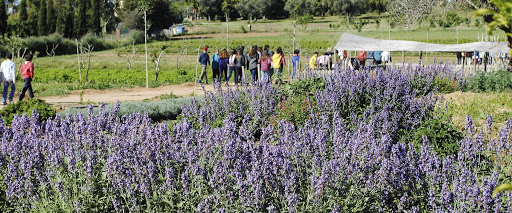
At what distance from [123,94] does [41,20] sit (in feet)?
145

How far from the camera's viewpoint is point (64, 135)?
5586 mm

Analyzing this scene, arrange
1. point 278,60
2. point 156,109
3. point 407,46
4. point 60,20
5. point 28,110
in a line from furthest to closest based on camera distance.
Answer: point 60,20 < point 407,46 < point 278,60 < point 156,109 < point 28,110

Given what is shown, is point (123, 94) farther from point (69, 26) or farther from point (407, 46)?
point (69, 26)

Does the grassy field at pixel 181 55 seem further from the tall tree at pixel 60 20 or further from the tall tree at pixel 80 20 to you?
the tall tree at pixel 80 20

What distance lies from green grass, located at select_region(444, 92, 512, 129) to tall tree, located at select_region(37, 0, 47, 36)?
2060 inches

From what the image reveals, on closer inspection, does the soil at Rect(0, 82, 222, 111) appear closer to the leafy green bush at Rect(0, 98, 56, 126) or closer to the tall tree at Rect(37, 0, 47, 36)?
the leafy green bush at Rect(0, 98, 56, 126)

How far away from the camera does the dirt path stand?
603 inches

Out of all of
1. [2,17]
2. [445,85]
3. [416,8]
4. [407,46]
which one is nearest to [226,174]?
[445,85]

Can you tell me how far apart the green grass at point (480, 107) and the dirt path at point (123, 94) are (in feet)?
23.3

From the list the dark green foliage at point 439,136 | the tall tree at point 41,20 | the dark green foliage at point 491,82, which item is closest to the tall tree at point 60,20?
the tall tree at point 41,20

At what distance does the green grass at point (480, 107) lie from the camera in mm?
9445

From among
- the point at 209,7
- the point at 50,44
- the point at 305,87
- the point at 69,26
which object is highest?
the point at 209,7

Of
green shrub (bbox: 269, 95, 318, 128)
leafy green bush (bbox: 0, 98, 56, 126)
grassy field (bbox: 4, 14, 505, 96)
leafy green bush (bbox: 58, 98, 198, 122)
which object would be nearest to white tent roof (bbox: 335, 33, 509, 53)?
grassy field (bbox: 4, 14, 505, 96)

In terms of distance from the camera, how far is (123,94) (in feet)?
56.1
